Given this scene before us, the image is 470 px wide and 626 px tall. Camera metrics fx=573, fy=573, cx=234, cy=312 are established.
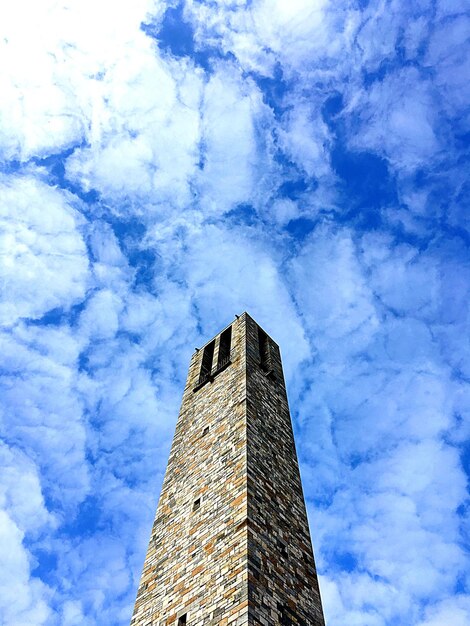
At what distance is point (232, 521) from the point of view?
1448cm

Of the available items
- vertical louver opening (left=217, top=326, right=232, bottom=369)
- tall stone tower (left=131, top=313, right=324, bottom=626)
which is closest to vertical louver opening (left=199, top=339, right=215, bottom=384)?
vertical louver opening (left=217, top=326, right=232, bottom=369)

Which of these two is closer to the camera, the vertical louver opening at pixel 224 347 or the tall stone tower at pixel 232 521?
the tall stone tower at pixel 232 521

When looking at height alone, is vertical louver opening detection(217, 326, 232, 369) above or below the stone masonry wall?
above

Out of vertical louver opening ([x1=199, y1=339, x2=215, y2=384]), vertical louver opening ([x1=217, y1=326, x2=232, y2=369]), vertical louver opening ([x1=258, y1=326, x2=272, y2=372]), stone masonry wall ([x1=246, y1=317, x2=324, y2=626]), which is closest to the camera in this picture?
stone masonry wall ([x1=246, y1=317, x2=324, y2=626])

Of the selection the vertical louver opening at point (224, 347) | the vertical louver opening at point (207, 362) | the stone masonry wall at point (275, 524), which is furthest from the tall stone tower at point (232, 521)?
the vertical louver opening at point (207, 362)

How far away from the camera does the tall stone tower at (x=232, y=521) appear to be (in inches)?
508

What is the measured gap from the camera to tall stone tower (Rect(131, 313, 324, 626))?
12.9 metres

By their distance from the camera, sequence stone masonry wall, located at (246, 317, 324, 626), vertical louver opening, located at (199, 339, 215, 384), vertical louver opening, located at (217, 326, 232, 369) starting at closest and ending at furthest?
stone masonry wall, located at (246, 317, 324, 626) → vertical louver opening, located at (217, 326, 232, 369) → vertical louver opening, located at (199, 339, 215, 384)

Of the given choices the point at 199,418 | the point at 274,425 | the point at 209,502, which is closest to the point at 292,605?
the point at 209,502

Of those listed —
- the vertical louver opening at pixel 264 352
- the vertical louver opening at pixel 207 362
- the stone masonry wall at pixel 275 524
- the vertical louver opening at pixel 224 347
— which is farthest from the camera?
the vertical louver opening at pixel 264 352

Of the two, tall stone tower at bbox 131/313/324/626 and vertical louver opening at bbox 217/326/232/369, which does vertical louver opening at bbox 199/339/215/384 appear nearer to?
vertical louver opening at bbox 217/326/232/369

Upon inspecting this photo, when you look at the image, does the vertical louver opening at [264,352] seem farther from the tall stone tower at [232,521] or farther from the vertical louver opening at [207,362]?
the vertical louver opening at [207,362]

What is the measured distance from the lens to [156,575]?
15406 millimetres

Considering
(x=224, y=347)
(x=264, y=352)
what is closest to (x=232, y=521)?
(x=264, y=352)
